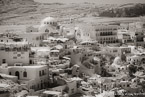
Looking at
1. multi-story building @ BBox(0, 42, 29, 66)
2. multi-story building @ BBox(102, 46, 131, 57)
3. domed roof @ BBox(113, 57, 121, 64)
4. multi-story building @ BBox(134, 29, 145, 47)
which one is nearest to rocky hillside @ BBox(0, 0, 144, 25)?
multi-story building @ BBox(134, 29, 145, 47)

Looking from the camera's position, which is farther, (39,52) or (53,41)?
(53,41)

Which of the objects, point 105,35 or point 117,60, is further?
point 105,35

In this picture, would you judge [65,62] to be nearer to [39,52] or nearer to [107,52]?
[39,52]

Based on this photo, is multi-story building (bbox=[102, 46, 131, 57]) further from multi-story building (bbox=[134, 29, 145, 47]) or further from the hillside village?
multi-story building (bbox=[134, 29, 145, 47])

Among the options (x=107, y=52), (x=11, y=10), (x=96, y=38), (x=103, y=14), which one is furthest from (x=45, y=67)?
(x=11, y=10)

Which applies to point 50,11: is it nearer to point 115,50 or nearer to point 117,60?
point 115,50

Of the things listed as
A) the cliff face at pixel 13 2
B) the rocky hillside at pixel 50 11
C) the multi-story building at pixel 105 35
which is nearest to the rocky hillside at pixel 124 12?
the rocky hillside at pixel 50 11

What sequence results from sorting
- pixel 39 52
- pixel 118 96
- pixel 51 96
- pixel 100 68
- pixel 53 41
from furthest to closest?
pixel 53 41 → pixel 100 68 → pixel 39 52 → pixel 118 96 → pixel 51 96

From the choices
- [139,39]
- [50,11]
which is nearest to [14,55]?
[139,39]


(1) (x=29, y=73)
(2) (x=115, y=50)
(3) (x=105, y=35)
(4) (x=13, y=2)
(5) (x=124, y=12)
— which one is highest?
(4) (x=13, y=2)
